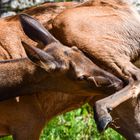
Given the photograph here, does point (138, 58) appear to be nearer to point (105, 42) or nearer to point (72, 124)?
point (105, 42)

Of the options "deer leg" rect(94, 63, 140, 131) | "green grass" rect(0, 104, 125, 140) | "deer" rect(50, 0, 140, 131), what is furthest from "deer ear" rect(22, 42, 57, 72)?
"green grass" rect(0, 104, 125, 140)

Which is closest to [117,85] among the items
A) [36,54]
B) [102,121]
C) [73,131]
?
[102,121]

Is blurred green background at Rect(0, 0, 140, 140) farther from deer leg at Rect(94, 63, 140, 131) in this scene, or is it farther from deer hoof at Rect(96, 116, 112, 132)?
deer hoof at Rect(96, 116, 112, 132)

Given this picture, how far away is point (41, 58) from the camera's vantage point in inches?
329

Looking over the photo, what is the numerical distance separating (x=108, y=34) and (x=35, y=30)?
2.84 ft

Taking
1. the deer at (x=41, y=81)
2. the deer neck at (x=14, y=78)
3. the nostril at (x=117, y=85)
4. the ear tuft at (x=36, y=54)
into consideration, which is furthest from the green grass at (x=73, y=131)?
the ear tuft at (x=36, y=54)

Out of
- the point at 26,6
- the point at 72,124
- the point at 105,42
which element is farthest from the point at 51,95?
the point at 26,6

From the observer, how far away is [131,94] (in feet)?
27.7

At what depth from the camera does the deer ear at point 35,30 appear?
Result: 8.83m

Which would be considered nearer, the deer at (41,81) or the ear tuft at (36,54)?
the ear tuft at (36,54)

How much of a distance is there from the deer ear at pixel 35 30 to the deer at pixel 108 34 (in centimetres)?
28

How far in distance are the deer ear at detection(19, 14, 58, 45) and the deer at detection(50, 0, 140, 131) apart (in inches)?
10.9

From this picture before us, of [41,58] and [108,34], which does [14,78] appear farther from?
[108,34]

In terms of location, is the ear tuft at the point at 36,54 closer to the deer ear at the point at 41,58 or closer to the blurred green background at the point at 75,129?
the deer ear at the point at 41,58
